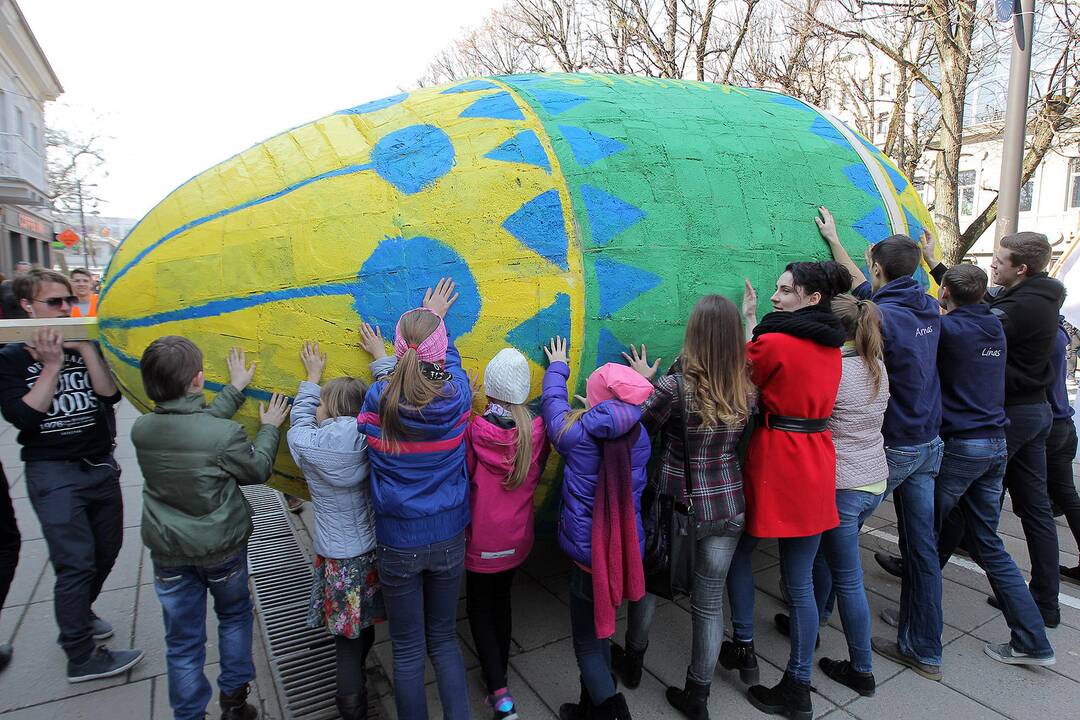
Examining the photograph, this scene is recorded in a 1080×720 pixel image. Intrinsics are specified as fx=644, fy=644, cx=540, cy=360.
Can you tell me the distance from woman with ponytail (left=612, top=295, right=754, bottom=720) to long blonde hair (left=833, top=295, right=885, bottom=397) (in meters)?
0.50

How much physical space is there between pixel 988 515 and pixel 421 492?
2781 mm

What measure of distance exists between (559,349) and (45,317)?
238cm

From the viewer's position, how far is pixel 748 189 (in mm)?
2912

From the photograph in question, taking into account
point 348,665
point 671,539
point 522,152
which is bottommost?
point 348,665

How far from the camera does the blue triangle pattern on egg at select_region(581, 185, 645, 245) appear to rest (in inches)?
101

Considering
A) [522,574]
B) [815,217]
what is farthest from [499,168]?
[522,574]

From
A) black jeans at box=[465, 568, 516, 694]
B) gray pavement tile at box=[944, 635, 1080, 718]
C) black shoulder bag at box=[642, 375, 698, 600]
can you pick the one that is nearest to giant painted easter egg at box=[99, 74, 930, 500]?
black shoulder bag at box=[642, 375, 698, 600]

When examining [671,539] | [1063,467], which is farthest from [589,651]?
[1063,467]

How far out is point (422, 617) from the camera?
2.42 metres

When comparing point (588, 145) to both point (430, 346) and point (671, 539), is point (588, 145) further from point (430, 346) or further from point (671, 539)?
point (671, 539)

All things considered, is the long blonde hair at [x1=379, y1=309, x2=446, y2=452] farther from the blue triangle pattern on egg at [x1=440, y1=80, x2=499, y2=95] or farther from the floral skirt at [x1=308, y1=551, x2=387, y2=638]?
the blue triangle pattern on egg at [x1=440, y1=80, x2=499, y2=95]

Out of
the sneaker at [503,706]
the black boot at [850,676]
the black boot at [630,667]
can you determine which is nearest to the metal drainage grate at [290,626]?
the sneaker at [503,706]

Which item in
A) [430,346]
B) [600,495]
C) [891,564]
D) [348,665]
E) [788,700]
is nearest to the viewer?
[430,346]

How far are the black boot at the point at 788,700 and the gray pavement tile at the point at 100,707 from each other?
2.67 m
